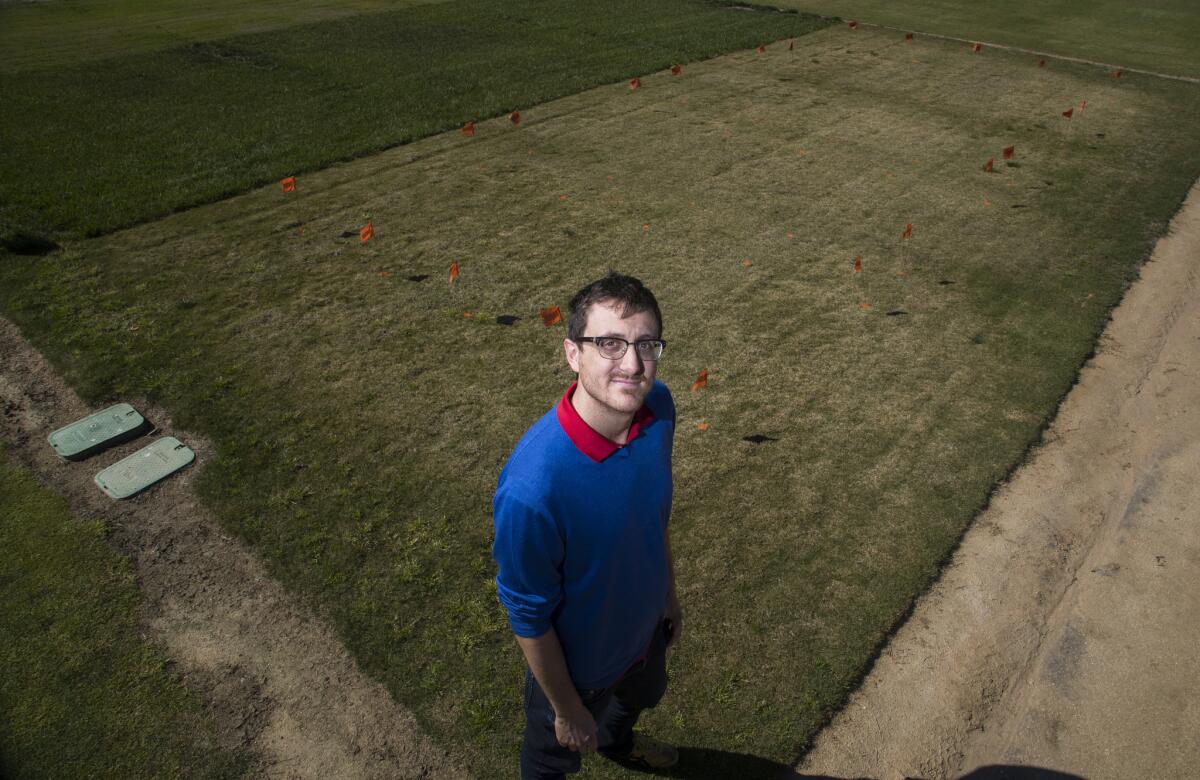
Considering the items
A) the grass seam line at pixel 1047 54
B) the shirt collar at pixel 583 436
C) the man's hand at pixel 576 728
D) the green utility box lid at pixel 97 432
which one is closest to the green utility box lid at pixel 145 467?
the green utility box lid at pixel 97 432

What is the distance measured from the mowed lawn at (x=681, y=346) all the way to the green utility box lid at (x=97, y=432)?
31cm

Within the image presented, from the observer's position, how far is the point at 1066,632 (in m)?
4.45

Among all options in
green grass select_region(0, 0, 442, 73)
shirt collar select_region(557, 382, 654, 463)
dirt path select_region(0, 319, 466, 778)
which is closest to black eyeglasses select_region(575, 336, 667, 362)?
shirt collar select_region(557, 382, 654, 463)

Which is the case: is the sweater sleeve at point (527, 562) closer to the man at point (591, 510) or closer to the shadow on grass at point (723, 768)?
the man at point (591, 510)

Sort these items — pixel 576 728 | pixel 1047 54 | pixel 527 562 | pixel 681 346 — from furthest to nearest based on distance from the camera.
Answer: pixel 1047 54, pixel 681 346, pixel 576 728, pixel 527 562

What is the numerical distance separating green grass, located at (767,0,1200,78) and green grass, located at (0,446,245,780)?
1918 cm

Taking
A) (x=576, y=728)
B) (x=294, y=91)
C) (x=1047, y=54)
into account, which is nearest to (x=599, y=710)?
(x=576, y=728)

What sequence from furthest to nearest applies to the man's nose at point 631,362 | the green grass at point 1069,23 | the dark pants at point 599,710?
the green grass at point 1069,23
the dark pants at point 599,710
the man's nose at point 631,362

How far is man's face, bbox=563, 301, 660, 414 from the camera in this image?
7.90 ft

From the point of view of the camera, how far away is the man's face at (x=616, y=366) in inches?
94.8

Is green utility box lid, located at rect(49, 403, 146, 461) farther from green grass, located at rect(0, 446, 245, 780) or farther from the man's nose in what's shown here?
the man's nose

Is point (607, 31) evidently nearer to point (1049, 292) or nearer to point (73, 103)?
point (73, 103)

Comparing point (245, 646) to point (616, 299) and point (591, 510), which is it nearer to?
point (591, 510)

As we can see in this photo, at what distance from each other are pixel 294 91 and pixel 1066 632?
13.1 metres
